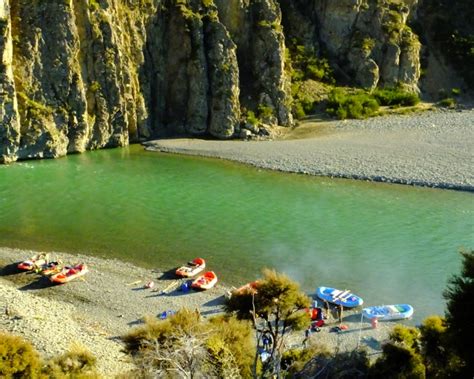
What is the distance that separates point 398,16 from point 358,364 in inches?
2859

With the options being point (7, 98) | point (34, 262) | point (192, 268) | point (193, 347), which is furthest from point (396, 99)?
point (193, 347)

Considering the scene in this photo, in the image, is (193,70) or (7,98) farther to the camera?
(193,70)

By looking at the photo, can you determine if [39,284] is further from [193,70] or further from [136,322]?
[193,70]

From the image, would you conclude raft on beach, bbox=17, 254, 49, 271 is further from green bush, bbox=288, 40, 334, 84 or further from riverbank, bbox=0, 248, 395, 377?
green bush, bbox=288, 40, 334, 84

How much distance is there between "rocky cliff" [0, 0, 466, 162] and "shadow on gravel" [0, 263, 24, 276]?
25416mm

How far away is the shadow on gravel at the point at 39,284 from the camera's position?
27055mm

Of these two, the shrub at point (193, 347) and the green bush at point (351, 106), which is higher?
the green bush at point (351, 106)

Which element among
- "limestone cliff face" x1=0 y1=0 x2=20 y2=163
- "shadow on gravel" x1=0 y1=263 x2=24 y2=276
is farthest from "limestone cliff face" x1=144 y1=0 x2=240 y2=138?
"shadow on gravel" x1=0 y1=263 x2=24 y2=276

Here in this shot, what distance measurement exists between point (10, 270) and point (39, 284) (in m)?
2.52

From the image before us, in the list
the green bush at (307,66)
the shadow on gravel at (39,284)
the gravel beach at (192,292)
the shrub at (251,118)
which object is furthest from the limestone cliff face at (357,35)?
the shadow on gravel at (39,284)

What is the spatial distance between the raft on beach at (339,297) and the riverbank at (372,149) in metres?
22.6

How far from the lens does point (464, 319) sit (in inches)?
607

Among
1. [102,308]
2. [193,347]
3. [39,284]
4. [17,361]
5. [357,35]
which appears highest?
[357,35]

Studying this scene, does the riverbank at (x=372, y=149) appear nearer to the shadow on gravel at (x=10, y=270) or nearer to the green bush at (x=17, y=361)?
the shadow on gravel at (x=10, y=270)
